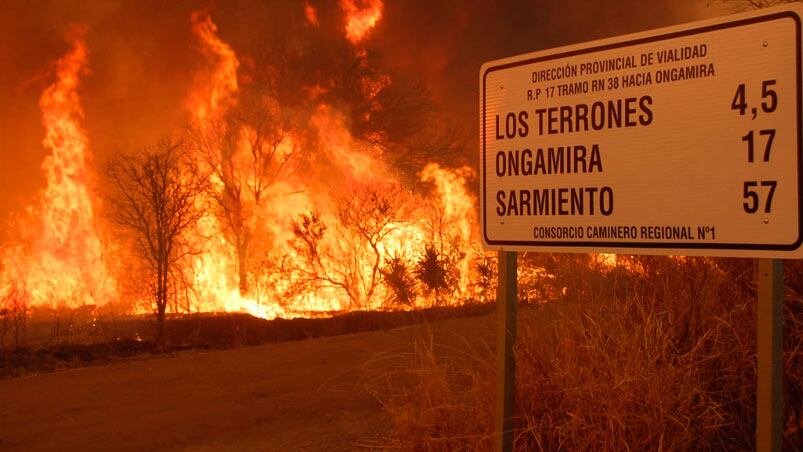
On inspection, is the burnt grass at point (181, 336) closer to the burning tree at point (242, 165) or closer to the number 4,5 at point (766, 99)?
the number 4,5 at point (766, 99)

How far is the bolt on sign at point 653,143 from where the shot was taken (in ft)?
9.57

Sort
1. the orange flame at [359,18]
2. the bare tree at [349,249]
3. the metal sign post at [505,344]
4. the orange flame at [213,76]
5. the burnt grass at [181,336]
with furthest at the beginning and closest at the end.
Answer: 1. the orange flame at [359,18]
2. the orange flame at [213,76]
3. the bare tree at [349,249]
4. the burnt grass at [181,336]
5. the metal sign post at [505,344]

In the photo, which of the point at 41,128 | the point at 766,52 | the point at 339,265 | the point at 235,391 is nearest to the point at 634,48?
the point at 766,52

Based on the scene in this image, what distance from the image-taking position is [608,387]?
4.16 m

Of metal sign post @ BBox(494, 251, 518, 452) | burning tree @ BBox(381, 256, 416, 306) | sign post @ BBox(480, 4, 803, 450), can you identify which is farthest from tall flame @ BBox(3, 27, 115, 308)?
sign post @ BBox(480, 4, 803, 450)

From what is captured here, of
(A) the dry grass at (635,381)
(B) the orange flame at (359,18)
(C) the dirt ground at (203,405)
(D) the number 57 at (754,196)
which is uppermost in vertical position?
(B) the orange flame at (359,18)

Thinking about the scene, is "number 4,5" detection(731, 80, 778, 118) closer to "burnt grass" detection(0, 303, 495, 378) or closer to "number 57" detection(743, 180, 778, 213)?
"number 57" detection(743, 180, 778, 213)

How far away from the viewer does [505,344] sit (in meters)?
3.68

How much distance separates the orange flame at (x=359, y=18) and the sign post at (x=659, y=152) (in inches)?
1051

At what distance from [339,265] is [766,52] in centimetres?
2150

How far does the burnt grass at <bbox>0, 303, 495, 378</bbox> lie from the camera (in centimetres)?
975

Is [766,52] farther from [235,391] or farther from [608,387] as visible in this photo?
[235,391]

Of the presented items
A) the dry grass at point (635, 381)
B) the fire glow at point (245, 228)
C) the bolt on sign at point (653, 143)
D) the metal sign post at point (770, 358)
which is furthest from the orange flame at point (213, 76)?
the metal sign post at point (770, 358)

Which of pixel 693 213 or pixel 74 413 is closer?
pixel 693 213
